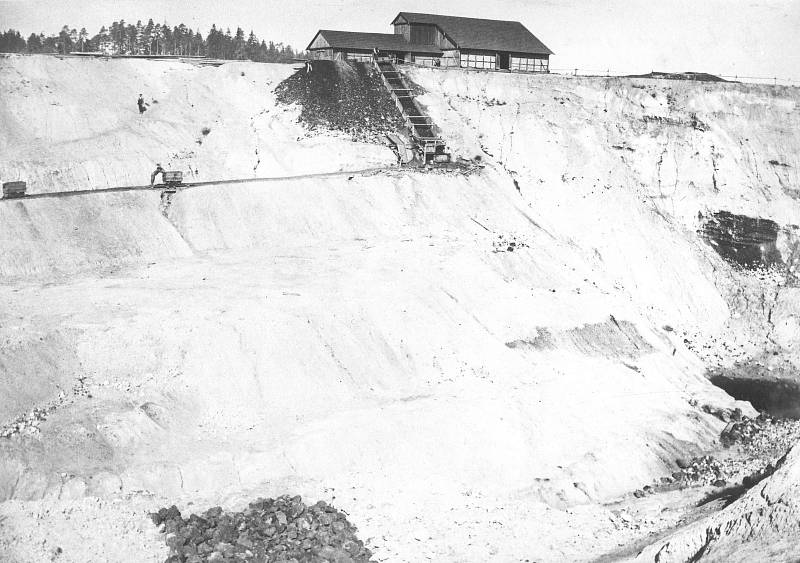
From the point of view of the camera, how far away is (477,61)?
5644 centimetres

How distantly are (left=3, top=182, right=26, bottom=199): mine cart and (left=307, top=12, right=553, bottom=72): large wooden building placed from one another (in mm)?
23700

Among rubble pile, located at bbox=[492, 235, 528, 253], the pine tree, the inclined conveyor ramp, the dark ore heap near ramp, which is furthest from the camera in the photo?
the pine tree

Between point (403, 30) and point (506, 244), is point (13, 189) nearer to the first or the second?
point (506, 244)

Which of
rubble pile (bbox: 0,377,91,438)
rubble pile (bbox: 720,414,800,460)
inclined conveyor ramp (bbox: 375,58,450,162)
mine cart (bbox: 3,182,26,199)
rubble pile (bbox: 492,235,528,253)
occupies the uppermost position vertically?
inclined conveyor ramp (bbox: 375,58,450,162)

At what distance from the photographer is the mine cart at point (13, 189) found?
35750 millimetres

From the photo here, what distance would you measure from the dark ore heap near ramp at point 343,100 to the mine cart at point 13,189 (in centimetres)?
1601

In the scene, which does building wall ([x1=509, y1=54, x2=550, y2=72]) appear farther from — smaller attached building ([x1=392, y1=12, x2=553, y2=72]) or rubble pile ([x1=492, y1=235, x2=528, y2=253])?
rubble pile ([x1=492, y1=235, x2=528, y2=253])

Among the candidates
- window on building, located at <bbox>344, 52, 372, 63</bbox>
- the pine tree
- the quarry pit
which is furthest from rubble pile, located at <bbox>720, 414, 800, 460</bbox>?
the pine tree

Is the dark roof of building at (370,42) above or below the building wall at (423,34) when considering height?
below

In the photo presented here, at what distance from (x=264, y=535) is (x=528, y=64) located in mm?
44412

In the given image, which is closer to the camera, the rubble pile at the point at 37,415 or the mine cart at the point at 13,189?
the rubble pile at the point at 37,415

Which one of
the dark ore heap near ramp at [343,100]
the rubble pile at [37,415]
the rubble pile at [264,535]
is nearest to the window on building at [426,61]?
the dark ore heap near ramp at [343,100]

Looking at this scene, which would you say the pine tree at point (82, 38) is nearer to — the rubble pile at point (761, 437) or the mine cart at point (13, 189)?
the mine cart at point (13, 189)

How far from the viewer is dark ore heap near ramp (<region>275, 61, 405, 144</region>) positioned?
154 ft
